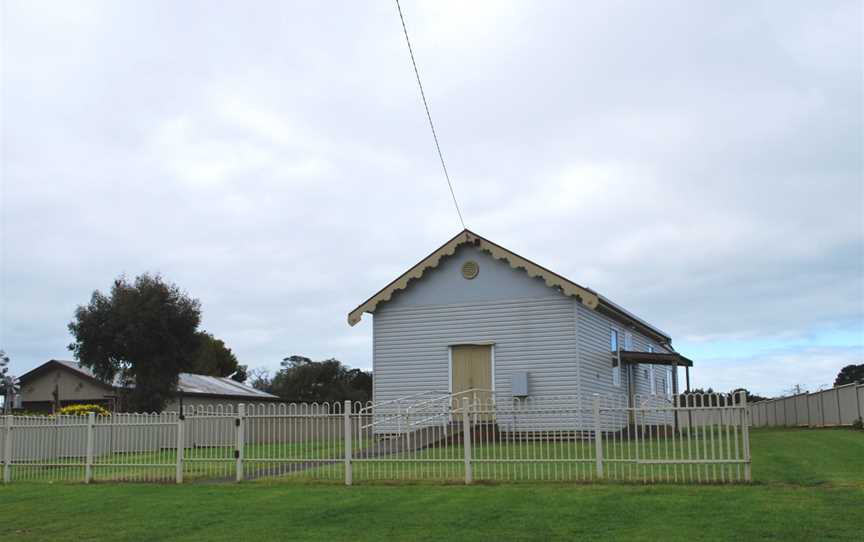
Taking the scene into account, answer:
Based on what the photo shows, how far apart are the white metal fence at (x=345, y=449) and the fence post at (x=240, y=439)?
0.06 feet

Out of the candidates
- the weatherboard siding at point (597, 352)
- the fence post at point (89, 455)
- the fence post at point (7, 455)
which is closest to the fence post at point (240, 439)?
the fence post at point (89, 455)

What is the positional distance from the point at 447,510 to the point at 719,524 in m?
3.67

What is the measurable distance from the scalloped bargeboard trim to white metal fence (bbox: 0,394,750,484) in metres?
8.22

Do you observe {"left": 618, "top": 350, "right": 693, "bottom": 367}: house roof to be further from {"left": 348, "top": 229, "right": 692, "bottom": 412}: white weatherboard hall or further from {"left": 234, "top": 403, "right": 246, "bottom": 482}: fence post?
{"left": 234, "top": 403, "right": 246, "bottom": 482}: fence post

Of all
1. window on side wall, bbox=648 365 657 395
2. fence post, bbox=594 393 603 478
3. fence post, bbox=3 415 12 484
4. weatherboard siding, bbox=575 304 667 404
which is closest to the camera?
fence post, bbox=594 393 603 478

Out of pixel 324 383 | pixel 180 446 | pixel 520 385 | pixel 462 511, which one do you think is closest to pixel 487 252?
pixel 520 385

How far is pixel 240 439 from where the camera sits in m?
17.5

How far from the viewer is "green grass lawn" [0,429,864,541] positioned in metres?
10.8

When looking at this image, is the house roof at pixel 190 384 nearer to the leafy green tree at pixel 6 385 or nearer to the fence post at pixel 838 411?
the leafy green tree at pixel 6 385

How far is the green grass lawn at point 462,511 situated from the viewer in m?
10.8

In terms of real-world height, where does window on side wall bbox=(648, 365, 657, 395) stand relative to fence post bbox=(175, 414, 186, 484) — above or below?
above

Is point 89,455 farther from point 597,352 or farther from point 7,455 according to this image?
point 597,352

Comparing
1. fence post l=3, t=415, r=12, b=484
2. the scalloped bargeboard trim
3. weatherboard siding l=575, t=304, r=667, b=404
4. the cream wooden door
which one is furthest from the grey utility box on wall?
fence post l=3, t=415, r=12, b=484

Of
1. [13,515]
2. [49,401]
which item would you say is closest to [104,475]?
[13,515]
